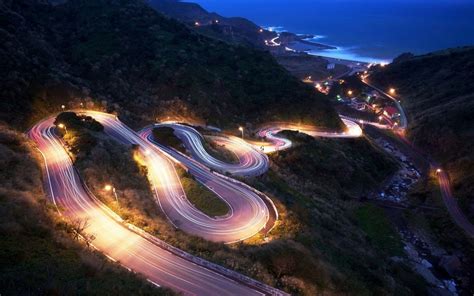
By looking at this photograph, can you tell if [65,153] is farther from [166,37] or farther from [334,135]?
[166,37]

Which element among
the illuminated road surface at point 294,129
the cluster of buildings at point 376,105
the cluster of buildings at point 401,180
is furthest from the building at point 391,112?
the illuminated road surface at point 294,129

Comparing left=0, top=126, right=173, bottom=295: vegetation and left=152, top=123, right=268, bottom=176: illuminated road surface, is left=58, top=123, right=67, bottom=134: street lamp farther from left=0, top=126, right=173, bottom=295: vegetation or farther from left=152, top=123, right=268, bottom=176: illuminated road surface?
left=0, top=126, right=173, bottom=295: vegetation

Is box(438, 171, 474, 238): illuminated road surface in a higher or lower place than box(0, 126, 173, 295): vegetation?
higher

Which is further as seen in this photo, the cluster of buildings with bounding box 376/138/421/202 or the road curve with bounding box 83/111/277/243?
the cluster of buildings with bounding box 376/138/421/202

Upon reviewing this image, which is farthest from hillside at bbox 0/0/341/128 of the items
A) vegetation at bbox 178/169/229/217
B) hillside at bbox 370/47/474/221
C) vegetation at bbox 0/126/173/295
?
vegetation at bbox 0/126/173/295

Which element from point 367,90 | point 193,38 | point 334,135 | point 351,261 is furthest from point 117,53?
point 367,90

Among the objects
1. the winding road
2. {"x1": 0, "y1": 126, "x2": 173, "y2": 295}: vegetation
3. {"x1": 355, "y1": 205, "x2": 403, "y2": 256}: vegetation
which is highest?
{"x1": 355, "y1": 205, "x2": 403, "y2": 256}: vegetation

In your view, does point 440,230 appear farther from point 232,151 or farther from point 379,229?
point 232,151
